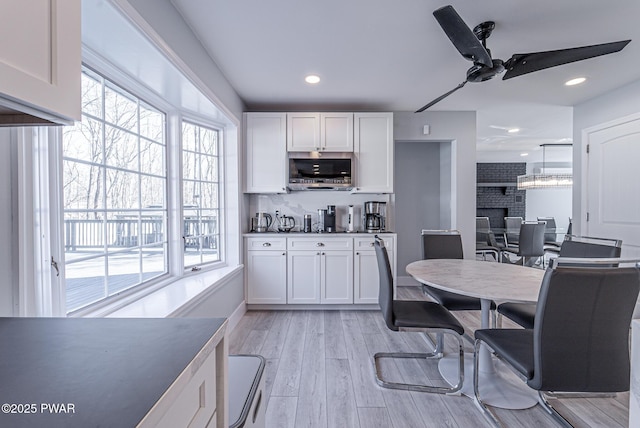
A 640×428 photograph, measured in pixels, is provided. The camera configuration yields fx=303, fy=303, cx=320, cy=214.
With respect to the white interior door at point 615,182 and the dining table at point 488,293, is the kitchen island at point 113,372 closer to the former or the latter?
the dining table at point 488,293

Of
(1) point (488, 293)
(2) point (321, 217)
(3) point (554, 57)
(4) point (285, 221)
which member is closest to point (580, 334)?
(1) point (488, 293)

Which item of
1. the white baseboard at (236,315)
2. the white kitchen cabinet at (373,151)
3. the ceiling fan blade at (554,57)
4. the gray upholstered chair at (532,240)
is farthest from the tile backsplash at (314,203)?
the gray upholstered chair at (532,240)

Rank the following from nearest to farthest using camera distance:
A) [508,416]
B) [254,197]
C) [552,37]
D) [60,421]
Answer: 1. [60,421]
2. [508,416]
3. [552,37]
4. [254,197]

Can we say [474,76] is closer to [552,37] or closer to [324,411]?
[552,37]

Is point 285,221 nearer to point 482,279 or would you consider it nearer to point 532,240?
point 482,279

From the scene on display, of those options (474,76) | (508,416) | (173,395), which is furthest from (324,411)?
(474,76)

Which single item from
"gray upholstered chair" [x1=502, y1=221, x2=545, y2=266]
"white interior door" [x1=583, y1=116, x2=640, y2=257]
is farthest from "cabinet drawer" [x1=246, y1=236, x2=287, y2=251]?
"gray upholstered chair" [x1=502, y1=221, x2=545, y2=266]

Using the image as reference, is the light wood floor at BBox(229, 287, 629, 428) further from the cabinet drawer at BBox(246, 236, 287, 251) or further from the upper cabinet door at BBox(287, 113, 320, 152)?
the upper cabinet door at BBox(287, 113, 320, 152)

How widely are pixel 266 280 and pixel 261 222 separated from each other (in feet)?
2.43

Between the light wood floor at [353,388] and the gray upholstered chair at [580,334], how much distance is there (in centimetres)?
57

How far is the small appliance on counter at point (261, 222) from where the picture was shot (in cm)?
375

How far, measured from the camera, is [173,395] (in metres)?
0.55

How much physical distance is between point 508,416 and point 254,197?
3189 millimetres

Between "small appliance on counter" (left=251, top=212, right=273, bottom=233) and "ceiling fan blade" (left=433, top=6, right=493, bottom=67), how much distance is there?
267 centimetres
